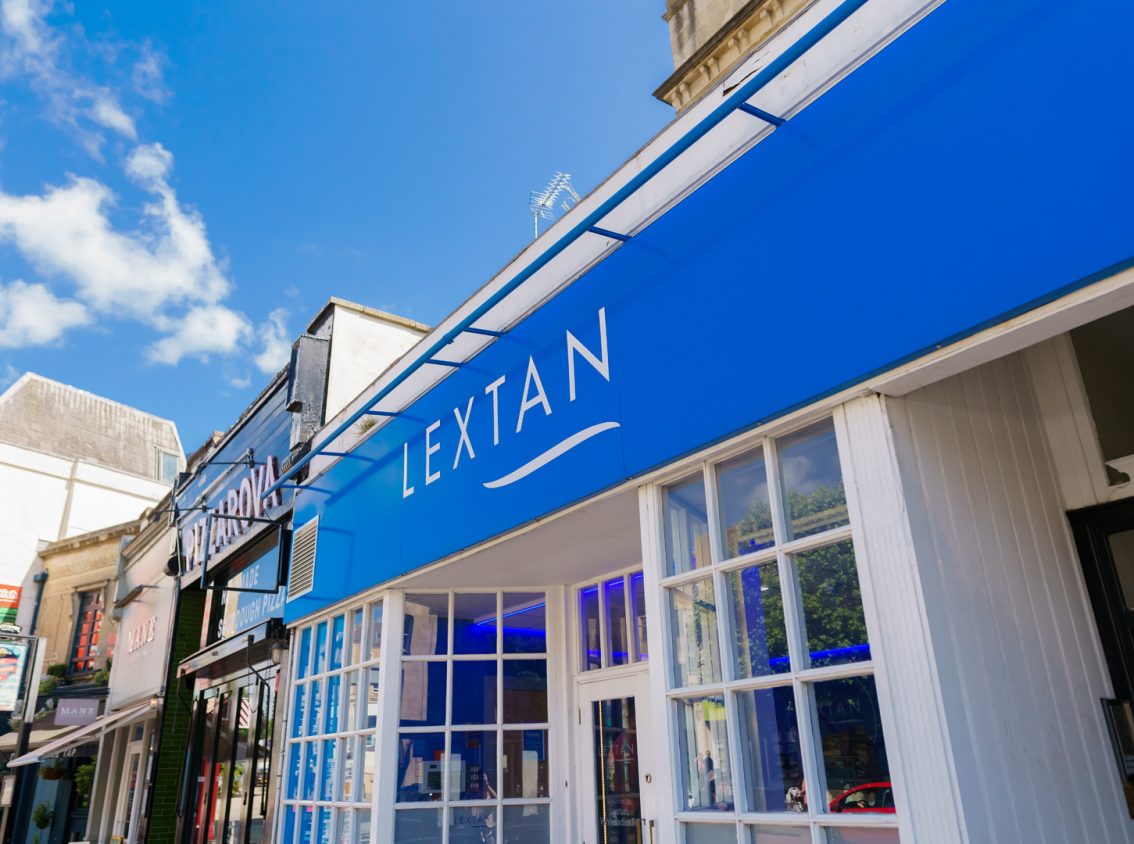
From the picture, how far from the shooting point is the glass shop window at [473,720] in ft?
21.3

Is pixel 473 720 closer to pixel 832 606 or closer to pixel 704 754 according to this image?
pixel 704 754

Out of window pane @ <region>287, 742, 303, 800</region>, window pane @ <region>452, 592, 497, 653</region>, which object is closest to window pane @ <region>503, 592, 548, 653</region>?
window pane @ <region>452, 592, 497, 653</region>

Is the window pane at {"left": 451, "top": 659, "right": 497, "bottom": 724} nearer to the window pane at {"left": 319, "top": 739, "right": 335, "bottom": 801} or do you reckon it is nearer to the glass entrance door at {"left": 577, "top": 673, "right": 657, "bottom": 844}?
→ the glass entrance door at {"left": 577, "top": 673, "right": 657, "bottom": 844}

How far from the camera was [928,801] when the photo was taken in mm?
2920

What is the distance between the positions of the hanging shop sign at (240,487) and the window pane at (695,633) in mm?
6296

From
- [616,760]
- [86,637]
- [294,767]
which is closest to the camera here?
[616,760]

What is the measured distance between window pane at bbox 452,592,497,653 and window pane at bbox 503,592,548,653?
0.11 metres

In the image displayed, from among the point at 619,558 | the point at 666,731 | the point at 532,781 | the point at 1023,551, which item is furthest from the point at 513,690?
the point at 1023,551

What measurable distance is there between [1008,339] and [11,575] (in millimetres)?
28627

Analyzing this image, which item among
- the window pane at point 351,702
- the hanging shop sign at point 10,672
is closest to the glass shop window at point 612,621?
the window pane at point 351,702

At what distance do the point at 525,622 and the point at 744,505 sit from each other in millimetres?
3605

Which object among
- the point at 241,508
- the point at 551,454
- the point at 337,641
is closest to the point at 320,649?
the point at 337,641

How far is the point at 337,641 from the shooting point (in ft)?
25.9

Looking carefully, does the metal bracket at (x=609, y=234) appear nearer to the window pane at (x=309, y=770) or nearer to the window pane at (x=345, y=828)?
the window pane at (x=345, y=828)
